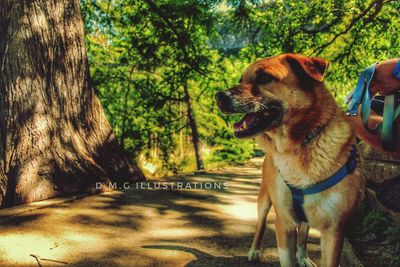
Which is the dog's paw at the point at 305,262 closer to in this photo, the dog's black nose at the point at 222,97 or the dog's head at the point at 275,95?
the dog's head at the point at 275,95

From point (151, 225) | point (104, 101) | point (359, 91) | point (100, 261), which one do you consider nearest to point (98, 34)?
point (104, 101)

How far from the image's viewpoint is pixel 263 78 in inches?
117

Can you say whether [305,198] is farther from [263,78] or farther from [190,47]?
[190,47]

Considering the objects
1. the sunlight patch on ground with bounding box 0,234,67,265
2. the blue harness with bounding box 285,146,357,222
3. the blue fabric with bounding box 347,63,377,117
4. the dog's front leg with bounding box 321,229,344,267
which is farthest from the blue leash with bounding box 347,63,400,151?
the sunlight patch on ground with bounding box 0,234,67,265

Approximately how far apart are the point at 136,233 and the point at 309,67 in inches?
92.7

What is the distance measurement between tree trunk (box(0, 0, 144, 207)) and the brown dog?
9.18 ft

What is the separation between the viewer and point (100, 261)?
3.14 m

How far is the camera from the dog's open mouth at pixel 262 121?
2.87 meters

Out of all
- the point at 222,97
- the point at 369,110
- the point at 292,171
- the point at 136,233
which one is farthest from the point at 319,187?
the point at 136,233

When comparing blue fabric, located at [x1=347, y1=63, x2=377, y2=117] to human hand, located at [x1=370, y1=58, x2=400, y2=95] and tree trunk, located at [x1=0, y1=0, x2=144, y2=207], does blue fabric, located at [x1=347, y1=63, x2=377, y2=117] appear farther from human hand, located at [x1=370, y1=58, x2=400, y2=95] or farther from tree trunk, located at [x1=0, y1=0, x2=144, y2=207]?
tree trunk, located at [x1=0, y1=0, x2=144, y2=207]

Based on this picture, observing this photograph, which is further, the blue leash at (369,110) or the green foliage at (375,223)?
the green foliage at (375,223)

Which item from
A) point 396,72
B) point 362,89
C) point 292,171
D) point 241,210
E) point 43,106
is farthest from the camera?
point 241,210

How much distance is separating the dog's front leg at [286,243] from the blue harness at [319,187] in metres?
0.17

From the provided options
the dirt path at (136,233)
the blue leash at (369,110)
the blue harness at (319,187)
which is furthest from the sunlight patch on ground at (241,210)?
the blue leash at (369,110)
